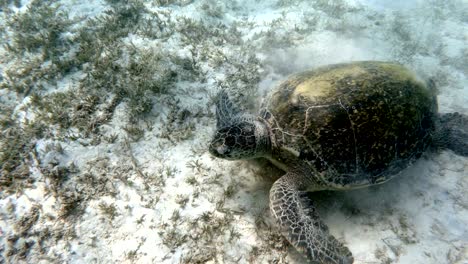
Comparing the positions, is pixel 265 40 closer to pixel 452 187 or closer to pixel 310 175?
pixel 310 175

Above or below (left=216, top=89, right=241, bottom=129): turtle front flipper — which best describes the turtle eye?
above

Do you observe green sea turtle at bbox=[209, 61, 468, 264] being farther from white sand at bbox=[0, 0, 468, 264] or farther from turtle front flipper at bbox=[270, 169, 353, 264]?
white sand at bbox=[0, 0, 468, 264]

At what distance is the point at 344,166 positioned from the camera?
2.38m

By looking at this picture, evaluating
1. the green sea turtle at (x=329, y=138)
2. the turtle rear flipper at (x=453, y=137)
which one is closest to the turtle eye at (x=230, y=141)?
the green sea turtle at (x=329, y=138)

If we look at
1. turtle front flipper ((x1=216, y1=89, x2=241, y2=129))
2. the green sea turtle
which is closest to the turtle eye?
the green sea turtle

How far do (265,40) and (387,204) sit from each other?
11.1 feet

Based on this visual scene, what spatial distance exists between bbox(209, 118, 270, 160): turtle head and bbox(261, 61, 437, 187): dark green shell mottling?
0.47ft

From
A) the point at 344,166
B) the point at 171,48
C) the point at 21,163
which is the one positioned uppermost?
the point at 171,48

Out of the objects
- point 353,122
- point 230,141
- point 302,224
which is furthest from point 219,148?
point 353,122

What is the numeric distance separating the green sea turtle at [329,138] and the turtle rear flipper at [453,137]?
35 cm

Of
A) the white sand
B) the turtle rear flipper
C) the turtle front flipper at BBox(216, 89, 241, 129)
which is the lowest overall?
the white sand

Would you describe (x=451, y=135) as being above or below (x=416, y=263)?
above

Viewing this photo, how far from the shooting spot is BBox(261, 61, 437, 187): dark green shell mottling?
2.40m

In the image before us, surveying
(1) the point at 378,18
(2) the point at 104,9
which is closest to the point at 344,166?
(1) the point at 378,18
